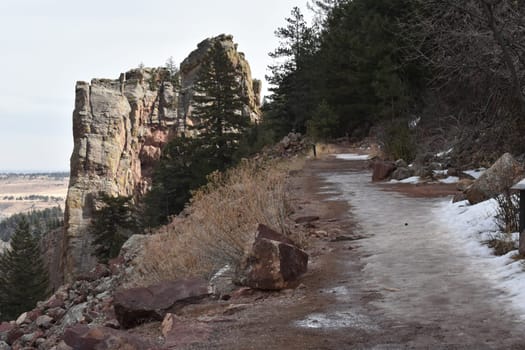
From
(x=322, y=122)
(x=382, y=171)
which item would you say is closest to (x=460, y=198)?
(x=382, y=171)

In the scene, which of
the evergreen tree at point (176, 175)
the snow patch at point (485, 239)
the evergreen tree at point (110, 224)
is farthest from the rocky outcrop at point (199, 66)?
the snow patch at point (485, 239)

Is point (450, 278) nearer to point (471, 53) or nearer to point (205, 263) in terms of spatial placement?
point (205, 263)

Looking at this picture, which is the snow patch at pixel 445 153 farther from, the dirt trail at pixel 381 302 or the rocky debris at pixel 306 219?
the rocky debris at pixel 306 219

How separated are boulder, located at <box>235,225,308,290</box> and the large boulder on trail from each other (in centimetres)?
392

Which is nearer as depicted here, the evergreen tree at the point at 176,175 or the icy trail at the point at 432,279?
the icy trail at the point at 432,279

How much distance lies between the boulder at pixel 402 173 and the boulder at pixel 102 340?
11.7m

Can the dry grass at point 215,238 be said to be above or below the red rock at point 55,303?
above

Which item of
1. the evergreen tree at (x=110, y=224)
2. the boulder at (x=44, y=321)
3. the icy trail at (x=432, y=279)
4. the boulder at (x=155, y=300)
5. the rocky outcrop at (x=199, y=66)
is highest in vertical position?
the rocky outcrop at (x=199, y=66)

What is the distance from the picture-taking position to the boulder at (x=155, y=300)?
566 cm

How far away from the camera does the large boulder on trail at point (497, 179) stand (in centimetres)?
836

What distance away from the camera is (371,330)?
424 cm

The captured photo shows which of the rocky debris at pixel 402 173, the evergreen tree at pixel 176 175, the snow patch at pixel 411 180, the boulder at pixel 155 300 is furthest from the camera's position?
the evergreen tree at pixel 176 175

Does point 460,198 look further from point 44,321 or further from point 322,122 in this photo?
point 322,122

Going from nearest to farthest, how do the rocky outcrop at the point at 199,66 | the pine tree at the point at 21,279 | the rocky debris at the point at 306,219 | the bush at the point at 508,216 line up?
the bush at the point at 508,216 < the rocky debris at the point at 306,219 < the pine tree at the point at 21,279 < the rocky outcrop at the point at 199,66
